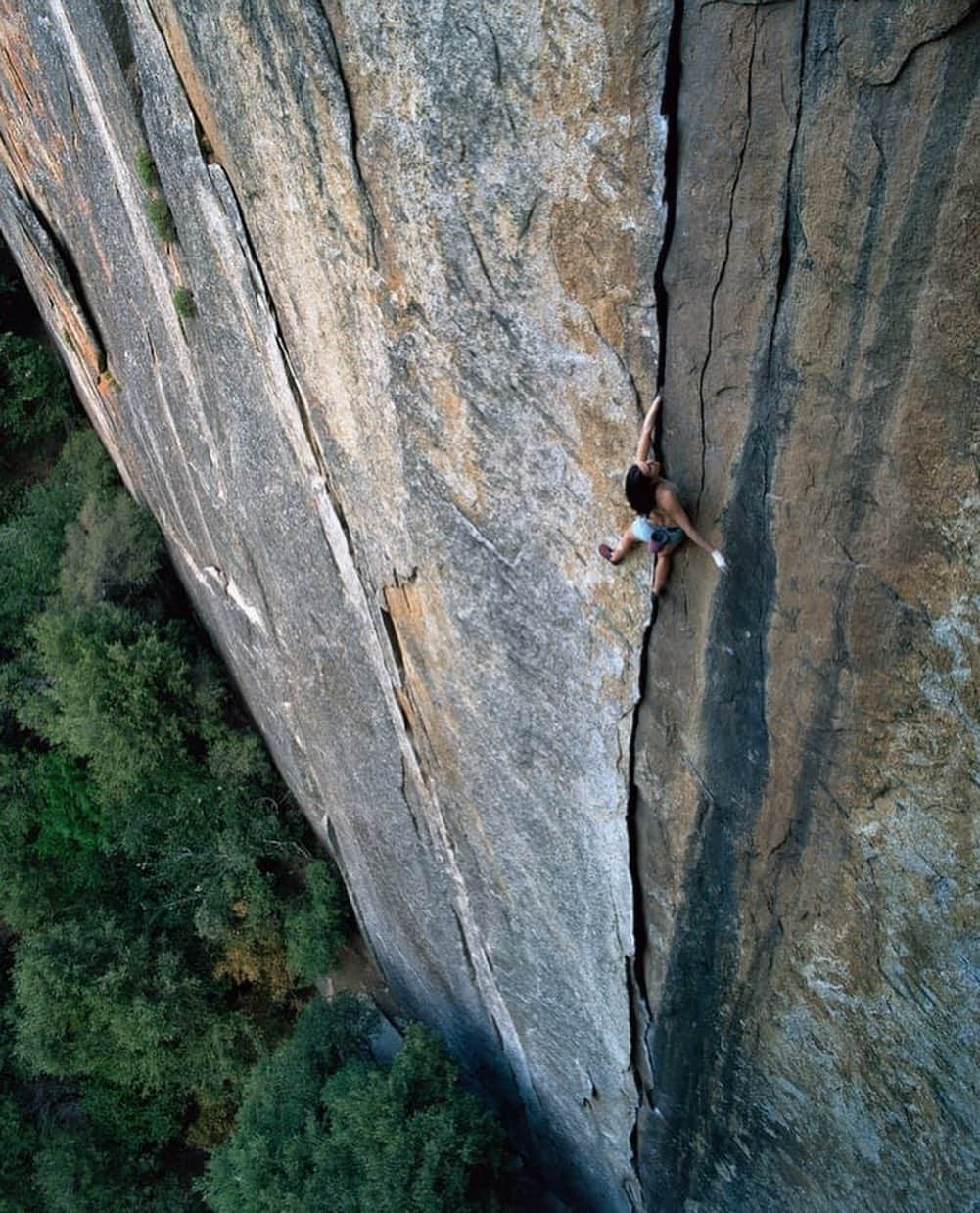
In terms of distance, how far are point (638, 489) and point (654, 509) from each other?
0.13 m

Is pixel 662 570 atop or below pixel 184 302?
below

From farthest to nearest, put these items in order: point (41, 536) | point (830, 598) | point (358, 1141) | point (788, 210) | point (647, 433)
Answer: point (41, 536)
point (358, 1141)
point (647, 433)
point (830, 598)
point (788, 210)

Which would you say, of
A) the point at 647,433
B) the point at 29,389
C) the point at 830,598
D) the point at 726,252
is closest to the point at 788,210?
the point at 726,252

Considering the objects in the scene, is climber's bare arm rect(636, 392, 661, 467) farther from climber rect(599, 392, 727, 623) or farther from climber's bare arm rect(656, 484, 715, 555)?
climber's bare arm rect(656, 484, 715, 555)

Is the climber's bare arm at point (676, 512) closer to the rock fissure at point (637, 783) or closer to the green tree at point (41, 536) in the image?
the rock fissure at point (637, 783)

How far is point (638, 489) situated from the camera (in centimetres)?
345

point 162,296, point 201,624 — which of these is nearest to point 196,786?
point 201,624

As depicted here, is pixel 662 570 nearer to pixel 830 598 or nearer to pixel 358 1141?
pixel 830 598

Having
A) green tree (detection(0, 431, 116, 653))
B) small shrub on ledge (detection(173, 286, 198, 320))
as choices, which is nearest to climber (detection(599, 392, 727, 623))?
small shrub on ledge (detection(173, 286, 198, 320))

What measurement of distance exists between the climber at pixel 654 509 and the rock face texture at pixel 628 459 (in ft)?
0.26

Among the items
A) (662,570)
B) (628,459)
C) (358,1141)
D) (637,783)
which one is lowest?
(358,1141)

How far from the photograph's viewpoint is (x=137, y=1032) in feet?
28.9

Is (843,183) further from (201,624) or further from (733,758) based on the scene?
(201,624)

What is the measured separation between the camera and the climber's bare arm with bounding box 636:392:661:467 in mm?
3420
